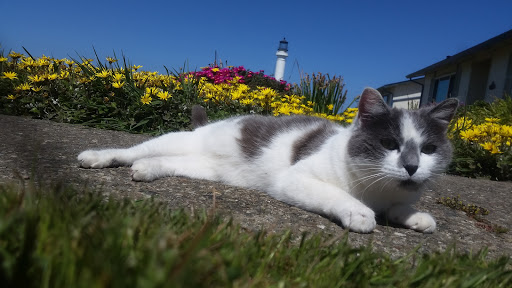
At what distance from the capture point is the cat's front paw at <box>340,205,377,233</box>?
2252 mm

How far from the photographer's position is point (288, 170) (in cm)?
299

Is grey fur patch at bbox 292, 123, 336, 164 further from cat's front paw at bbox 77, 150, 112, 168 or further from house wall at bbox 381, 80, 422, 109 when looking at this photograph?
house wall at bbox 381, 80, 422, 109

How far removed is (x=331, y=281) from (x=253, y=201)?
1403 mm

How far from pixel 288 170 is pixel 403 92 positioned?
2710 cm

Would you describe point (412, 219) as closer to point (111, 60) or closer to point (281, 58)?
point (111, 60)

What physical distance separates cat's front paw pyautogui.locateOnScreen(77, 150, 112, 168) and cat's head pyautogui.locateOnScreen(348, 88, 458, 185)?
174cm

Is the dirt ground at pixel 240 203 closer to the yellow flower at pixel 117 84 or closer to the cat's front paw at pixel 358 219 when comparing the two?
the cat's front paw at pixel 358 219

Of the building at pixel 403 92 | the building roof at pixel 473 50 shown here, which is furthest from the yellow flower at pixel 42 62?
the building at pixel 403 92

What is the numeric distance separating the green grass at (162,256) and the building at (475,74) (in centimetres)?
1166

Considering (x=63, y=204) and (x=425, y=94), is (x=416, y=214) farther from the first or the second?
(x=425, y=94)

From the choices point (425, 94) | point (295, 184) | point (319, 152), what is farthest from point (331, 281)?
point (425, 94)

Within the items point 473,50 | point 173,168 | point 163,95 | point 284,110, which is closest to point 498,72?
point 473,50

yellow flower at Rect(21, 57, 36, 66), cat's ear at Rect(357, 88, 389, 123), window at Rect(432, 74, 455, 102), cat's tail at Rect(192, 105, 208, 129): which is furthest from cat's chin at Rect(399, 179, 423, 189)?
window at Rect(432, 74, 455, 102)

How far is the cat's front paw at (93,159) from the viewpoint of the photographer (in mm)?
2846
